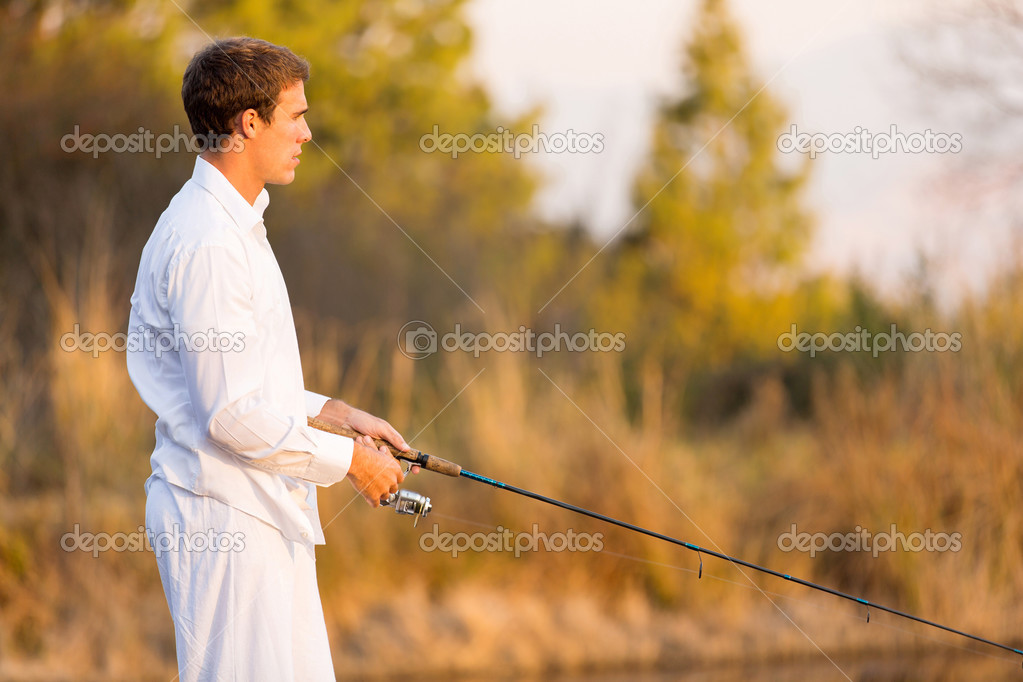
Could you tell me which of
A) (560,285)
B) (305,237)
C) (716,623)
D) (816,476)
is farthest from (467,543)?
(305,237)

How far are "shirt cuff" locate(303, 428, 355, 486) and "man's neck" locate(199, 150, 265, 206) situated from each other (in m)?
0.52

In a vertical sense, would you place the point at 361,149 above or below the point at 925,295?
→ above

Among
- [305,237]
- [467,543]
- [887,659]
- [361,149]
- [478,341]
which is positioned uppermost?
[361,149]

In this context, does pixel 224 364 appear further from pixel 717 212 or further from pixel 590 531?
pixel 717 212

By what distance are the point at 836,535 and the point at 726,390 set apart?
5.47 metres

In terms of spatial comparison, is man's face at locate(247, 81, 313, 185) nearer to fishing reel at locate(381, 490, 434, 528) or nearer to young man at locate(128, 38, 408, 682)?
young man at locate(128, 38, 408, 682)

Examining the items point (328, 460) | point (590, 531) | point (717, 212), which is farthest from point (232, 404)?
point (717, 212)

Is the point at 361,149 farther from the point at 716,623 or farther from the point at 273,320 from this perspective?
the point at 273,320

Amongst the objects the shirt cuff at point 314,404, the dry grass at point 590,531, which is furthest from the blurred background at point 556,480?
the shirt cuff at point 314,404

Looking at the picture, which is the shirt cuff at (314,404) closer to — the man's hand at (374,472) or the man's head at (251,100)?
the man's hand at (374,472)

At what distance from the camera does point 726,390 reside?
12086mm

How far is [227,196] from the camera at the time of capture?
2293 millimetres

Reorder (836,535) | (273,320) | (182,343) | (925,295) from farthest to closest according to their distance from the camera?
(925,295), (836,535), (273,320), (182,343)

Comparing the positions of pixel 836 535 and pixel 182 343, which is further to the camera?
pixel 836 535
